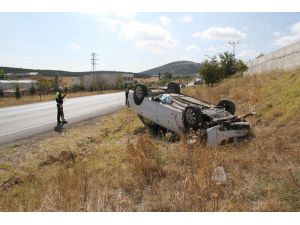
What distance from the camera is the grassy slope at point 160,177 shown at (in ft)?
15.8

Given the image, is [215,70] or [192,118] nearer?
[192,118]

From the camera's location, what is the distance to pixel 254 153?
743 centimetres

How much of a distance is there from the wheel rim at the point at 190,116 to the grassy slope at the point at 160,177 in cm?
97

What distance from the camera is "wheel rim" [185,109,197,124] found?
9438 mm

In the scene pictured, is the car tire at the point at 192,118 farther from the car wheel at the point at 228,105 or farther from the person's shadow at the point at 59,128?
the person's shadow at the point at 59,128

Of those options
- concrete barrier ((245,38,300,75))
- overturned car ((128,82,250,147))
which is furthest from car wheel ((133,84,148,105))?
concrete barrier ((245,38,300,75))

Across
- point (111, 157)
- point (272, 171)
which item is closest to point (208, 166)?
point (272, 171)

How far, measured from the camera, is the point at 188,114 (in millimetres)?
9625

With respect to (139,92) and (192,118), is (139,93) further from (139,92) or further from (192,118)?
(192,118)

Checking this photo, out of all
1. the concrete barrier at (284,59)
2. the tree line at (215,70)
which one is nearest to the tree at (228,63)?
the tree line at (215,70)

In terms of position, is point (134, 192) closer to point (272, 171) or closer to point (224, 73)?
point (272, 171)

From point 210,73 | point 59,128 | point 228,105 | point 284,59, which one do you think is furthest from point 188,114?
point 210,73

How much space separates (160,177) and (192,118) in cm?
353

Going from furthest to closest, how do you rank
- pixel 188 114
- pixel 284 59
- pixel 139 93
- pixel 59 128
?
pixel 284 59 → pixel 59 128 → pixel 139 93 → pixel 188 114
